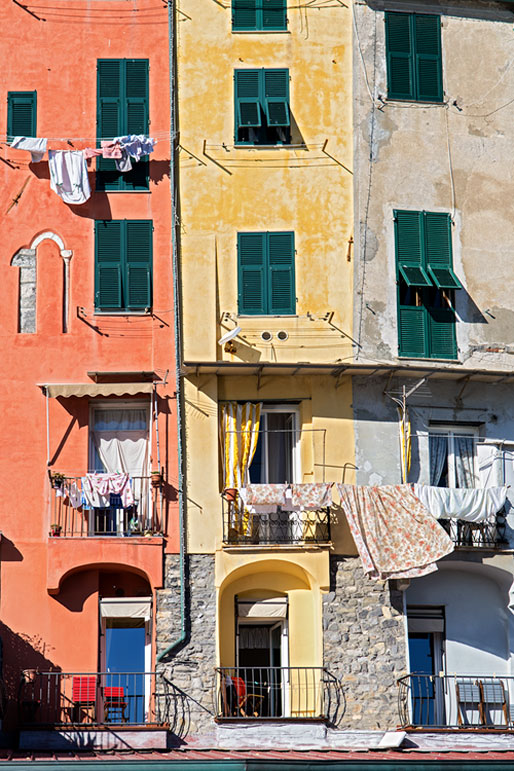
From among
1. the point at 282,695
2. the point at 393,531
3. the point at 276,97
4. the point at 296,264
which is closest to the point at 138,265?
the point at 296,264

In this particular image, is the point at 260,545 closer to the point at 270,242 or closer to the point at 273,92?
the point at 270,242

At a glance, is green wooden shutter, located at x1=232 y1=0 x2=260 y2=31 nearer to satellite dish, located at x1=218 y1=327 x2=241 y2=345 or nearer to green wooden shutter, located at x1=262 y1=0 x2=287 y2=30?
green wooden shutter, located at x1=262 y1=0 x2=287 y2=30

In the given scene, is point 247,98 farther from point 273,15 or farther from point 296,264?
point 296,264

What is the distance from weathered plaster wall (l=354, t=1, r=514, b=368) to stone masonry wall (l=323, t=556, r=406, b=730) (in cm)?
429

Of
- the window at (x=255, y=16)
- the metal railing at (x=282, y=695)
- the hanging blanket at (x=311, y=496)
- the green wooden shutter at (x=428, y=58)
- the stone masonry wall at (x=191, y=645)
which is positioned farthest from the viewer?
the green wooden shutter at (x=428, y=58)

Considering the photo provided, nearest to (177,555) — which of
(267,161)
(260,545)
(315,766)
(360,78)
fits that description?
(260,545)

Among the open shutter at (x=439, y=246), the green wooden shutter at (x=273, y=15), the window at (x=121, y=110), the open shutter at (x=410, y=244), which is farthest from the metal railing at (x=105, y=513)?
the green wooden shutter at (x=273, y=15)

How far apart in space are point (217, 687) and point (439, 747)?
3918mm

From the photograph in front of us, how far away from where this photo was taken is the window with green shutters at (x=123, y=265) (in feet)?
94.2

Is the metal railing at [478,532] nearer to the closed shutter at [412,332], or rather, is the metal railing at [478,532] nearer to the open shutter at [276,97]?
the closed shutter at [412,332]

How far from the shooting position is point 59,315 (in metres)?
28.7

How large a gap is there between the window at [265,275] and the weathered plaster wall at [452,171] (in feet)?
4.31

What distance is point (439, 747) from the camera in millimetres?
26562

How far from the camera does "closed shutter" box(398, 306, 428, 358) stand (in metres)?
28.8
